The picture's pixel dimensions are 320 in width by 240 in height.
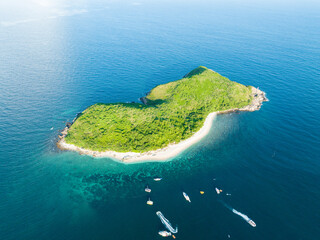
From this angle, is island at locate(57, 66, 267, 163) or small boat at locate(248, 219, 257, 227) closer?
small boat at locate(248, 219, 257, 227)

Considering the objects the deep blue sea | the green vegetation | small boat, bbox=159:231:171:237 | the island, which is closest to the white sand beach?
the island

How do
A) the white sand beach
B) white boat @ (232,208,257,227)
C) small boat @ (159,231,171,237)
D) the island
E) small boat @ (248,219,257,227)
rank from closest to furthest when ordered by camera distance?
small boat @ (159,231,171,237)
small boat @ (248,219,257,227)
white boat @ (232,208,257,227)
the white sand beach
the island

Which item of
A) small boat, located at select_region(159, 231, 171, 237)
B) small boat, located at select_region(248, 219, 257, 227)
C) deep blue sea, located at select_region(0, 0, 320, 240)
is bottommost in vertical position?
small boat, located at select_region(159, 231, 171, 237)

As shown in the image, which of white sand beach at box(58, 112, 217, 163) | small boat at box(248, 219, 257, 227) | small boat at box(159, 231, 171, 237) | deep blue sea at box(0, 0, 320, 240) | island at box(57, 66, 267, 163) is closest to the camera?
small boat at box(159, 231, 171, 237)

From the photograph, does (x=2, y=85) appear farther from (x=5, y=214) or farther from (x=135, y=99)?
(x=5, y=214)

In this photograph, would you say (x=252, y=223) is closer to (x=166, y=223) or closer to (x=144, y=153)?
(x=166, y=223)

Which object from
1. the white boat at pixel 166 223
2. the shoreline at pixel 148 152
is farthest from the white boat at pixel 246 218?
the shoreline at pixel 148 152

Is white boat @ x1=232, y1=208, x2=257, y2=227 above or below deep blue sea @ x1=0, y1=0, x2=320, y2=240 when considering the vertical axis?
below

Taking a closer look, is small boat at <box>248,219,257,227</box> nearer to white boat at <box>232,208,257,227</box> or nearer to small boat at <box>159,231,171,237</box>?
white boat at <box>232,208,257,227</box>

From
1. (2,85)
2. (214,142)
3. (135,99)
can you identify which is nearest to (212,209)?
(214,142)
